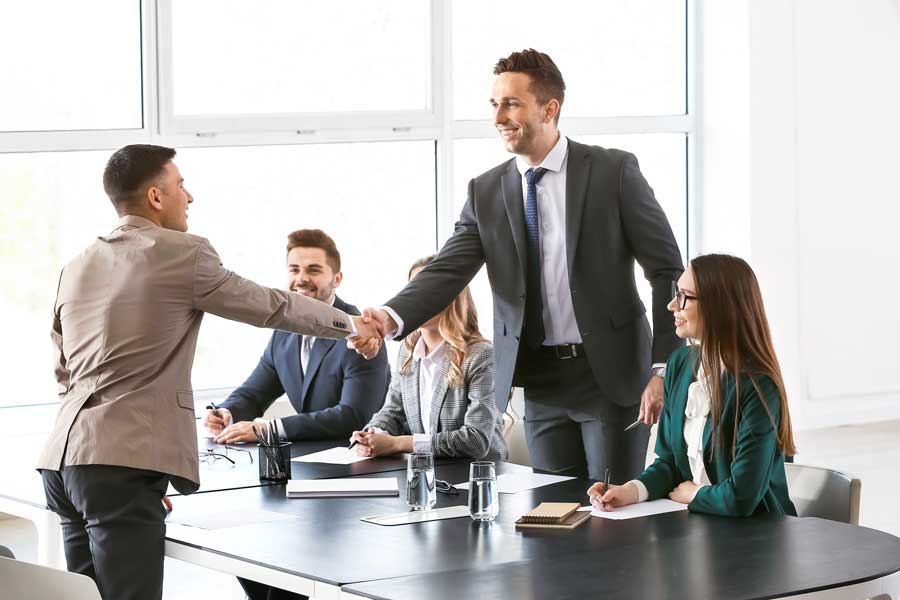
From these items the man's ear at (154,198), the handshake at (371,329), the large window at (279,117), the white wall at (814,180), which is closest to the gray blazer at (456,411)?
the handshake at (371,329)

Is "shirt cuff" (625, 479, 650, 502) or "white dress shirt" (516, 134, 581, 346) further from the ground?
"white dress shirt" (516, 134, 581, 346)

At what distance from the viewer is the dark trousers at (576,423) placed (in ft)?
11.3

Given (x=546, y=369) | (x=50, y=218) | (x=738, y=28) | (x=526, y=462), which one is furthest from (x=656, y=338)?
(x=738, y=28)

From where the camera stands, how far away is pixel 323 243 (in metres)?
4.29

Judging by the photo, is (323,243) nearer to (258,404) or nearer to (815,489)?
(258,404)

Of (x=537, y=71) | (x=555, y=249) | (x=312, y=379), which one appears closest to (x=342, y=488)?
(x=555, y=249)

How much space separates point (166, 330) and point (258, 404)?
1.75 meters

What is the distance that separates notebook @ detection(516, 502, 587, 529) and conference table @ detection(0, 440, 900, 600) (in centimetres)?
2

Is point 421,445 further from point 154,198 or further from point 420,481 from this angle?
point 154,198

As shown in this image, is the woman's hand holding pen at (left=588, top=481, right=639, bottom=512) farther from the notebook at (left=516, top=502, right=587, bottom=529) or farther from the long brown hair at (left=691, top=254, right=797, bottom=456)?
the long brown hair at (left=691, top=254, right=797, bottom=456)

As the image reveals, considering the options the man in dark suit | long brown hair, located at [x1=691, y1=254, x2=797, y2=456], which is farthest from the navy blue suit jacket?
long brown hair, located at [x1=691, y1=254, x2=797, y2=456]

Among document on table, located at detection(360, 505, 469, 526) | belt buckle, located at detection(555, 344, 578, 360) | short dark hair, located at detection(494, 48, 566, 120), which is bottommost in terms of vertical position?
document on table, located at detection(360, 505, 469, 526)

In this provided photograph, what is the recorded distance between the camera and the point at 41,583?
229cm

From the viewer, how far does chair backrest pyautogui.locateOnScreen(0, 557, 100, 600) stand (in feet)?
7.37
